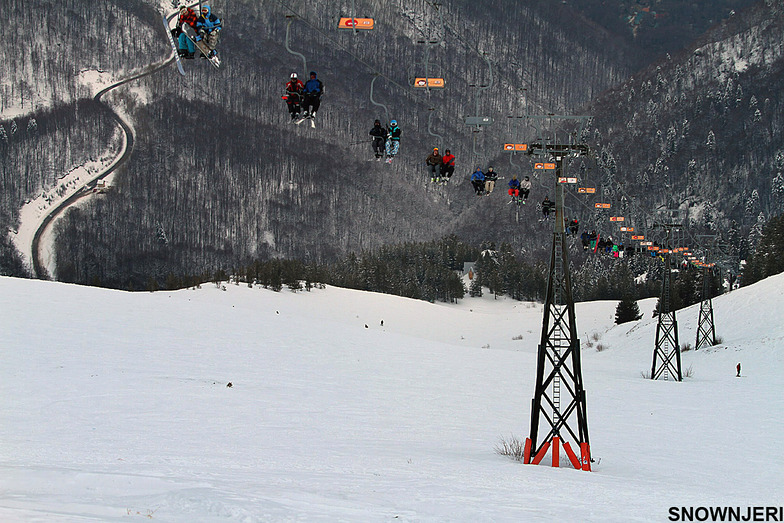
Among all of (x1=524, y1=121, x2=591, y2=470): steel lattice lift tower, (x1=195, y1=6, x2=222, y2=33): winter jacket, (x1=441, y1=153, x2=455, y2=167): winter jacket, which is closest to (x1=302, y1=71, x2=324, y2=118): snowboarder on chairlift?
(x1=195, y1=6, x2=222, y2=33): winter jacket

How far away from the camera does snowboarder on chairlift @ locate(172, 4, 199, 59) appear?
17.0 m

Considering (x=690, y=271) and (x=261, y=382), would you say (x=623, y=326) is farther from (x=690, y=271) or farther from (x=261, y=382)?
(x=261, y=382)

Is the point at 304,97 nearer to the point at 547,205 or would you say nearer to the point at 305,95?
the point at 305,95

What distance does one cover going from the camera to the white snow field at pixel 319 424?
1134 centimetres

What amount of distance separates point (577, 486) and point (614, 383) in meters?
31.1

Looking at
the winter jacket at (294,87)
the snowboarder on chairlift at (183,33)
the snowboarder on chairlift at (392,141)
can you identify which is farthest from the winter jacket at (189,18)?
the snowboarder on chairlift at (392,141)

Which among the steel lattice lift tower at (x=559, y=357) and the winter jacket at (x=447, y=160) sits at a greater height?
the winter jacket at (x=447, y=160)

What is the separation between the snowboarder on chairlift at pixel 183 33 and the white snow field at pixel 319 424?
30.9 ft

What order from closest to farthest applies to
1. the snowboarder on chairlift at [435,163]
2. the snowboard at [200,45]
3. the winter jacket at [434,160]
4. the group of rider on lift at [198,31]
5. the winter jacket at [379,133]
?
Answer: 1. the snowboard at [200,45]
2. the group of rider on lift at [198,31]
3. the winter jacket at [379,133]
4. the snowboarder on chairlift at [435,163]
5. the winter jacket at [434,160]

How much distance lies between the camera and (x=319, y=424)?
22.9 m

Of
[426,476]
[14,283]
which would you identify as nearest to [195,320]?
[14,283]

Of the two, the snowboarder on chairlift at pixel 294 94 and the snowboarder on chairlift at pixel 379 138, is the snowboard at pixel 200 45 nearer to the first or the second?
the snowboarder on chairlift at pixel 294 94

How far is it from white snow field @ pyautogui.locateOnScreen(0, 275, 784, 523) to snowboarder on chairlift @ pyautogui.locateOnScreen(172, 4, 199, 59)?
9.41 meters

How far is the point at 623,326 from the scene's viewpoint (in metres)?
80.4
